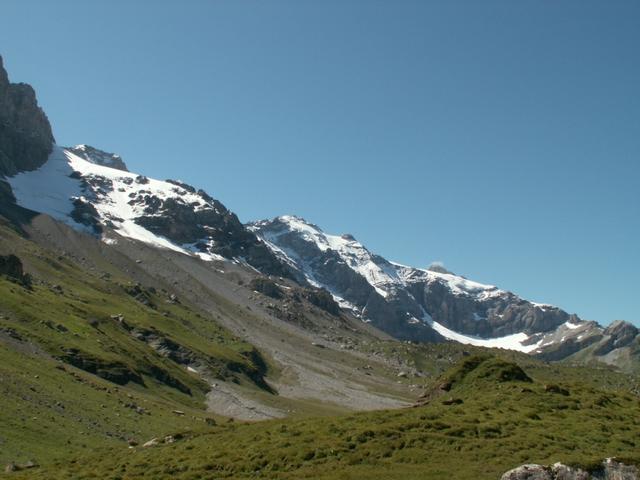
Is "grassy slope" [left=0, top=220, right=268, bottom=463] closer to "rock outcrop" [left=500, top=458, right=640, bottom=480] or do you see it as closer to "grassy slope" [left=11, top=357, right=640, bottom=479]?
"grassy slope" [left=11, top=357, right=640, bottom=479]

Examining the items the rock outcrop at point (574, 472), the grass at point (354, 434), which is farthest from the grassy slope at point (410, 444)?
the rock outcrop at point (574, 472)

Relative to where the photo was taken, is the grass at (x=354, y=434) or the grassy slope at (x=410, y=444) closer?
the grassy slope at (x=410, y=444)

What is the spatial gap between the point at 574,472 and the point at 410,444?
31.9 ft

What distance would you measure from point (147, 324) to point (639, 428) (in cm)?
15880

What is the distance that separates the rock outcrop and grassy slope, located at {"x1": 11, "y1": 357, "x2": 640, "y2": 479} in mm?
814

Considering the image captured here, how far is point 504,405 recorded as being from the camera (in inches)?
1741

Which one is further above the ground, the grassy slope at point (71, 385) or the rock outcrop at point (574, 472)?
the rock outcrop at point (574, 472)

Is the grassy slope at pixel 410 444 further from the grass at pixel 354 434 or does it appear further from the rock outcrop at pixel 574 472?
the rock outcrop at pixel 574 472

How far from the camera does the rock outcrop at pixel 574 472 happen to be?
1171 inches

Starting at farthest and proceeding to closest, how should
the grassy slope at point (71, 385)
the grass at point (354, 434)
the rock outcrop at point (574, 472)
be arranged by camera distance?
1. the grassy slope at point (71, 385)
2. the grass at point (354, 434)
3. the rock outcrop at point (574, 472)

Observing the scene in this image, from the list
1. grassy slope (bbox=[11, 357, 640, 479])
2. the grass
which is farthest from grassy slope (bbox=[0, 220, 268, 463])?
grassy slope (bbox=[11, 357, 640, 479])

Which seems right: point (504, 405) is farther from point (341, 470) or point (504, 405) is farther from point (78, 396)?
point (78, 396)

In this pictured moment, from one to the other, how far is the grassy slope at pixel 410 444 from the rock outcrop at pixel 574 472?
2.67 feet

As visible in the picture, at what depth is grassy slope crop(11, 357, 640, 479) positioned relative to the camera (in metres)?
34.2
